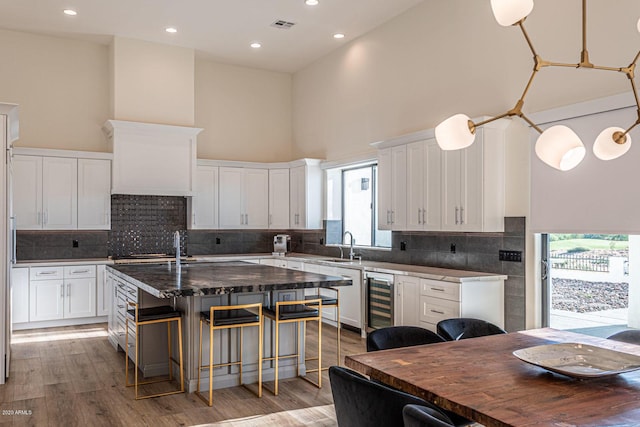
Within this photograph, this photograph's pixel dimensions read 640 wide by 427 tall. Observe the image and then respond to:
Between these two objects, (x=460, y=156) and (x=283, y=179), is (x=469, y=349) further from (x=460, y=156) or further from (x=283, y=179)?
(x=283, y=179)

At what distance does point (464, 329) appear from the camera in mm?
3387

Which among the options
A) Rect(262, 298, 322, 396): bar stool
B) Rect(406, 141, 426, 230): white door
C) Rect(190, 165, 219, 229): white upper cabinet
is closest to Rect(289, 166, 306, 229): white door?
Rect(190, 165, 219, 229): white upper cabinet

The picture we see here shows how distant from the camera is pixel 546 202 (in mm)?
4629

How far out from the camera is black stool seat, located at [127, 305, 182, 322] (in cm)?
409

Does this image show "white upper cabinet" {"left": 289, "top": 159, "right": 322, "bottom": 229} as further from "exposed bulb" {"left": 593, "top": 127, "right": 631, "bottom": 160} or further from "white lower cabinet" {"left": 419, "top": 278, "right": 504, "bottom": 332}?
"exposed bulb" {"left": 593, "top": 127, "right": 631, "bottom": 160}

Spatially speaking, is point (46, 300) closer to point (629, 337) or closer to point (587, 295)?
point (587, 295)

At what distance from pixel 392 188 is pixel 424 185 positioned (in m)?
0.54

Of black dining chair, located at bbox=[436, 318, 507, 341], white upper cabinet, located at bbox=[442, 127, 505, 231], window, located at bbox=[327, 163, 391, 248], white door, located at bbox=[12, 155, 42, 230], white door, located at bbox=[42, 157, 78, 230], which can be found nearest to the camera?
black dining chair, located at bbox=[436, 318, 507, 341]

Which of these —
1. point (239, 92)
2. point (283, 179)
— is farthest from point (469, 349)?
point (239, 92)

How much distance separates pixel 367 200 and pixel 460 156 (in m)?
2.31

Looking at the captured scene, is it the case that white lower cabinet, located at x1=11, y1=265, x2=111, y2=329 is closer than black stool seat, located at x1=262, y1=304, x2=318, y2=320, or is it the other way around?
black stool seat, located at x1=262, y1=304, x2=318, y2=320

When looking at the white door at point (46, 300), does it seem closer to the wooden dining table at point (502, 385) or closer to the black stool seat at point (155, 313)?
Result: the black stool seat at point (155, 313)

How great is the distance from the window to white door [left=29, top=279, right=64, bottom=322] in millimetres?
3773

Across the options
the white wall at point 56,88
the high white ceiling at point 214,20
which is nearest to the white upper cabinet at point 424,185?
the high white ceiling at point 214,20
